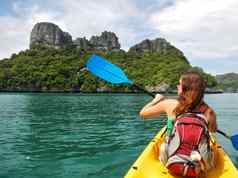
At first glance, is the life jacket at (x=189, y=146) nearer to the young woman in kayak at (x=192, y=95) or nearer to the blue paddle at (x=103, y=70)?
the young woman in kayak at (x=192, y=95)

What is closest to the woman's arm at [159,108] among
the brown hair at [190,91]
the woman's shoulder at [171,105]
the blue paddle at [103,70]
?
the woman's shoulder at [171,105]

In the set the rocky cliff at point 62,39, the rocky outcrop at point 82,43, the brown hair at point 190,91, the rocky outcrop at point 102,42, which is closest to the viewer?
the brown hair at point 190,91

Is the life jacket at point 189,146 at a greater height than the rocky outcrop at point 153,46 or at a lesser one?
lesser

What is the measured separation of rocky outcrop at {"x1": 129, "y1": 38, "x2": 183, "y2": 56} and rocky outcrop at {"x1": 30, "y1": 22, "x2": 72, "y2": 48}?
1568 inches

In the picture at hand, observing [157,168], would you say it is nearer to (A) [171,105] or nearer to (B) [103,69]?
(A) [171,105]

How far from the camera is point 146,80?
131000mm

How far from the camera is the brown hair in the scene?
402cm

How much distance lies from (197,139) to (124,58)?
157 m

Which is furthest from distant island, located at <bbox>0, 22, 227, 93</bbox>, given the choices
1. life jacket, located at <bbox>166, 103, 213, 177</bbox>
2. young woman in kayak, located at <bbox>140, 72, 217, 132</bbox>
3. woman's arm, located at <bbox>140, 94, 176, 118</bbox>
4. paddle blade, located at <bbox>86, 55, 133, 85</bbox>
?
life jacket, located at <bbox>166, 103, 213, 177</bbox>

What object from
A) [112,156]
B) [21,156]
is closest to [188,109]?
[112,156]

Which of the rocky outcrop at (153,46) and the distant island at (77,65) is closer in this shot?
the distant island at (77,65)

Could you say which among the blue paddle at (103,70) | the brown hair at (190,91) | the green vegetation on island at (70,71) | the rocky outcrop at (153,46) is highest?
the rocky outcrop at (153,46)

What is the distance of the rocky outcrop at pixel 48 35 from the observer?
581 feet

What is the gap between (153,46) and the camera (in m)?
194
